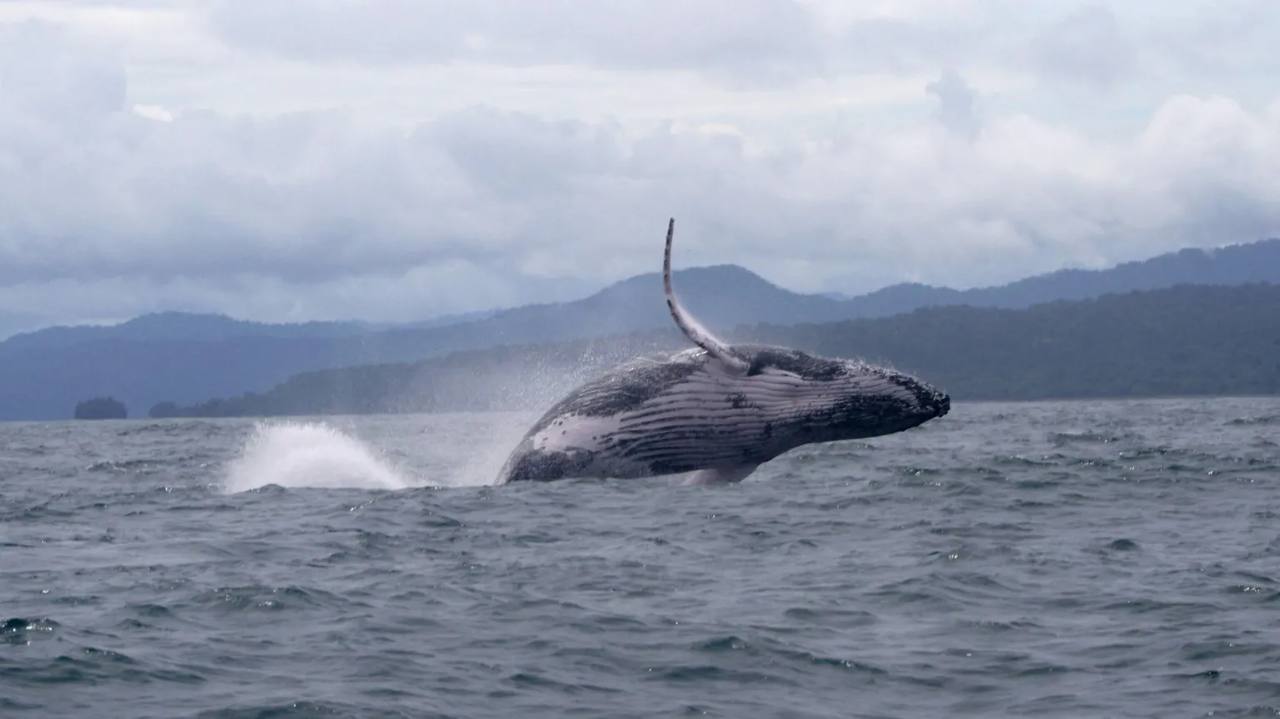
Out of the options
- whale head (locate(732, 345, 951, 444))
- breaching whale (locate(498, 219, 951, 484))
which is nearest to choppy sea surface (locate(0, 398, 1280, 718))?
breaching whale (locate(498, 219, 951, 484))

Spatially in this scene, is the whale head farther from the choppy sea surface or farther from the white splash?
the white splash

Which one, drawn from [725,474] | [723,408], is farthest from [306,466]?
[723,408]

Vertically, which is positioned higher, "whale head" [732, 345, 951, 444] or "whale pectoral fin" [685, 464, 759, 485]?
"whale head" [732, 345, 951, 444]

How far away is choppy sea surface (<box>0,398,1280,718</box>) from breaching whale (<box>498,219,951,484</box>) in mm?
631

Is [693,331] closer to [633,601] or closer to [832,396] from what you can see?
[832,396]

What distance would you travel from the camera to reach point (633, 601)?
11453 millimetres

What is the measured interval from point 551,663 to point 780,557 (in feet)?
14.4

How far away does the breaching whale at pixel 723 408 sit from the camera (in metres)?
14.5

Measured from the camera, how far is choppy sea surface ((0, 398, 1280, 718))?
29.7 ft

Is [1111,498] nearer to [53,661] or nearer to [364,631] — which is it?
[364,631]

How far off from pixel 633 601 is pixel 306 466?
9.87 metres

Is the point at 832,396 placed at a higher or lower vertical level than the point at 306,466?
higher

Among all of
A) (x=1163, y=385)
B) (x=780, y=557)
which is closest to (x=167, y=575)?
(x=780, y=557)

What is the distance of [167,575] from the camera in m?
12.4
